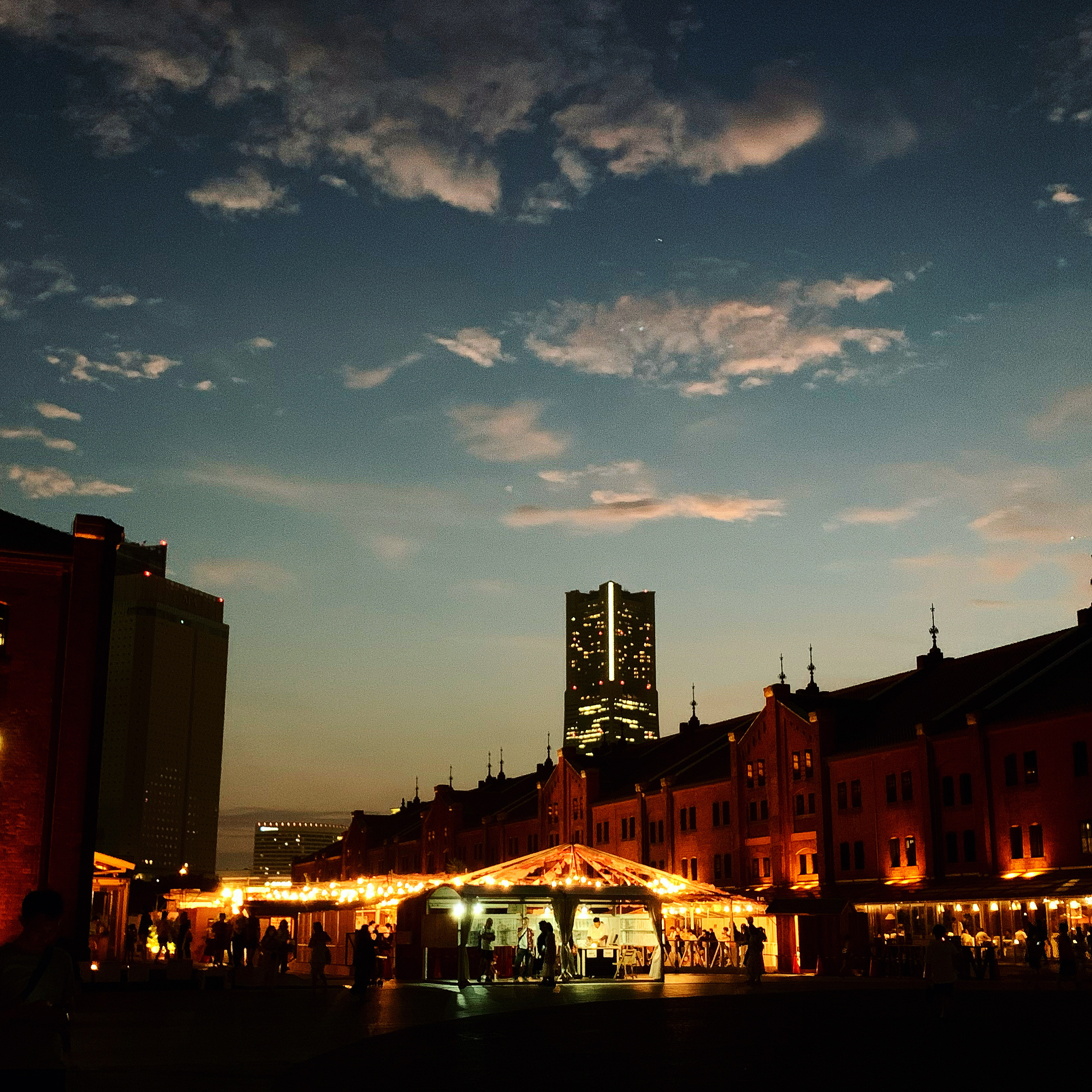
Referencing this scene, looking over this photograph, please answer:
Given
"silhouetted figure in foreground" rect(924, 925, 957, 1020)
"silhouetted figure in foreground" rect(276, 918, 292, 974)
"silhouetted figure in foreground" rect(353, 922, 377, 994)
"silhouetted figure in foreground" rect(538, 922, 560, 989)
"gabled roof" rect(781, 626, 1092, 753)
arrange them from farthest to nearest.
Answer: "gabled roof" rect(781, 626, 1092, 753), "silhouetted figure in foreground" rect(276, 918, 292, 974), "silhouetted figure in foreground" rect(538, 922, 560, 989), "silhouetted figure in foreground" rect(353, 922, 377, 994), "silhouetted figure in foreground" rect(924, 925, 957, 1020)

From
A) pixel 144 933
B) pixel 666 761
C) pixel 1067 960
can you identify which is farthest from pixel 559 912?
pixel 666 761

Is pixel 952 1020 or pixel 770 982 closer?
pixel 952 1020

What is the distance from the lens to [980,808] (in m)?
52.0

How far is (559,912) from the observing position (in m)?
39.8

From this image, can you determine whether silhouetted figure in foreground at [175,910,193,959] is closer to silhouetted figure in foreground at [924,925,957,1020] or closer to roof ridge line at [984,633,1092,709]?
silhouetted figure in foreground at [924,925,957,1020]

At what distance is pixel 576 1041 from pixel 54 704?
65.6 ft

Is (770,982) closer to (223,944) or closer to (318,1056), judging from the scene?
(223,944)

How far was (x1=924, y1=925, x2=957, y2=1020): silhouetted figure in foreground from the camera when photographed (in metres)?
22.3

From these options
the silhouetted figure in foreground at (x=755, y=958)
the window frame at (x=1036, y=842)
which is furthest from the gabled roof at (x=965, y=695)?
the silhouetted figure in foreground at (x=755, y=958)

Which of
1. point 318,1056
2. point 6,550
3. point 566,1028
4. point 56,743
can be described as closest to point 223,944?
point 56,743

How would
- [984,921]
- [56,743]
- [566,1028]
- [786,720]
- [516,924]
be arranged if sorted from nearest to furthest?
[566,1028] < [56,743] < [516,924] < [984,921] < [786,720]

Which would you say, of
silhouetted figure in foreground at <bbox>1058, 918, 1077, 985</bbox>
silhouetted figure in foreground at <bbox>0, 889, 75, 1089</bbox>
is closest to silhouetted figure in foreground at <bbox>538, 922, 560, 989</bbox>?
silhouetted figure in foreground at <bbox>1058, 918, 1077, 985</bbox>

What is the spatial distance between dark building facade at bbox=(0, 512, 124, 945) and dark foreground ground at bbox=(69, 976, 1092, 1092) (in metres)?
3.76

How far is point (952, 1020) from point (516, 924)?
24.1 metres
